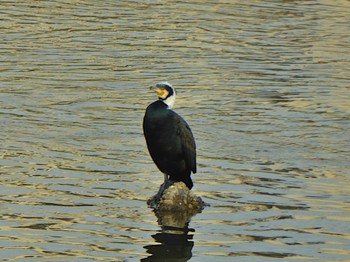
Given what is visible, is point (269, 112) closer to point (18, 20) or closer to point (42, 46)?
point (42, 46)

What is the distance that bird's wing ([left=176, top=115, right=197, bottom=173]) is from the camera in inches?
435

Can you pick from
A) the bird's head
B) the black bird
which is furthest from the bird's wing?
the bird's head

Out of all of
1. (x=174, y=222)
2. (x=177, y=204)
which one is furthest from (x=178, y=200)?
(x=174, y=222)

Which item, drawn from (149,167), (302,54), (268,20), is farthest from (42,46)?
(149,167)

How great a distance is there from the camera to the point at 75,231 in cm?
1025

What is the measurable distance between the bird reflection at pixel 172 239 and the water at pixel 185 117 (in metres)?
0.02

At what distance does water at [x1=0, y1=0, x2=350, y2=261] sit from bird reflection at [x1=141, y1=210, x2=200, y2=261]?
19mm

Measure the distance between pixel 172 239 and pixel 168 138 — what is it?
124cm

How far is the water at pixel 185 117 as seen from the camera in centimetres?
1023

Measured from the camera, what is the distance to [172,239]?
10141 mm

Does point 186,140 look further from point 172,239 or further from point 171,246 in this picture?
point 171,246

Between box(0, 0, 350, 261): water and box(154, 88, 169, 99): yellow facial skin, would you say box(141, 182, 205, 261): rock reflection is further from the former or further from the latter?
box(154, 88, 169, 99): yellow facial skin

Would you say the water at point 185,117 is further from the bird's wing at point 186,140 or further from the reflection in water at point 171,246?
the bird's wing at point 186,140

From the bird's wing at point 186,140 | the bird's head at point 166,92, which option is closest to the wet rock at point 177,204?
the bird's wing at point 186,140
